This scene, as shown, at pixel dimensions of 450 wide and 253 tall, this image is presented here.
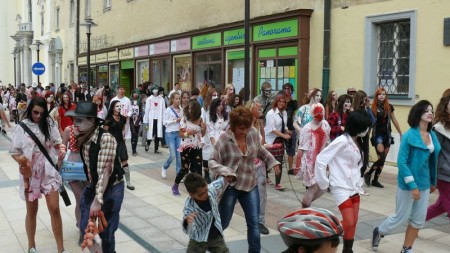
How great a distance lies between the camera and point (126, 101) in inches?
519

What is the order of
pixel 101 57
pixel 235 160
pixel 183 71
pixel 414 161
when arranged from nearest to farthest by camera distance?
pixel 235 160, pixel 414 161, pixel 183 71, pixel 101 57

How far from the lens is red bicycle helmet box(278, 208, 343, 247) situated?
219 centimetres

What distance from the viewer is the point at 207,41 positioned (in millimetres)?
18312

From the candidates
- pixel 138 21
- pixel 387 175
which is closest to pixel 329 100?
pixel 387 175

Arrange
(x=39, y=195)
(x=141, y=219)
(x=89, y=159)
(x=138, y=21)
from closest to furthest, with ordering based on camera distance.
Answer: (x=89, y=159) < (x=39, y=195) < (x=141, y=219) < (x=138, y=21)

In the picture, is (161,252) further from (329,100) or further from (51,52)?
(51,52)

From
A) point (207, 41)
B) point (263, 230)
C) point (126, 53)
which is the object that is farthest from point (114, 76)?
point (263, 230)

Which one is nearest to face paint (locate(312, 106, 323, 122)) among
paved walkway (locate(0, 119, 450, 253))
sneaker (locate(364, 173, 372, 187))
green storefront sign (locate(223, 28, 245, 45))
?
paved walkway (locate(0, 119, 450, 253))

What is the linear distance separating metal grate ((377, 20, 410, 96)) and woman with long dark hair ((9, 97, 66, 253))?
26.9 feet

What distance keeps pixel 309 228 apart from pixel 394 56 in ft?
34.2

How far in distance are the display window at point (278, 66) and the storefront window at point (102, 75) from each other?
624 inches

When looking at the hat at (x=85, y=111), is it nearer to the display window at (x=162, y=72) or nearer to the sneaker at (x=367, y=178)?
the sneaker at (x=367, y=178)

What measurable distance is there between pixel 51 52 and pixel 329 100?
3255cm

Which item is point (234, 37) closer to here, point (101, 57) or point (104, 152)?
point (104, 152)
